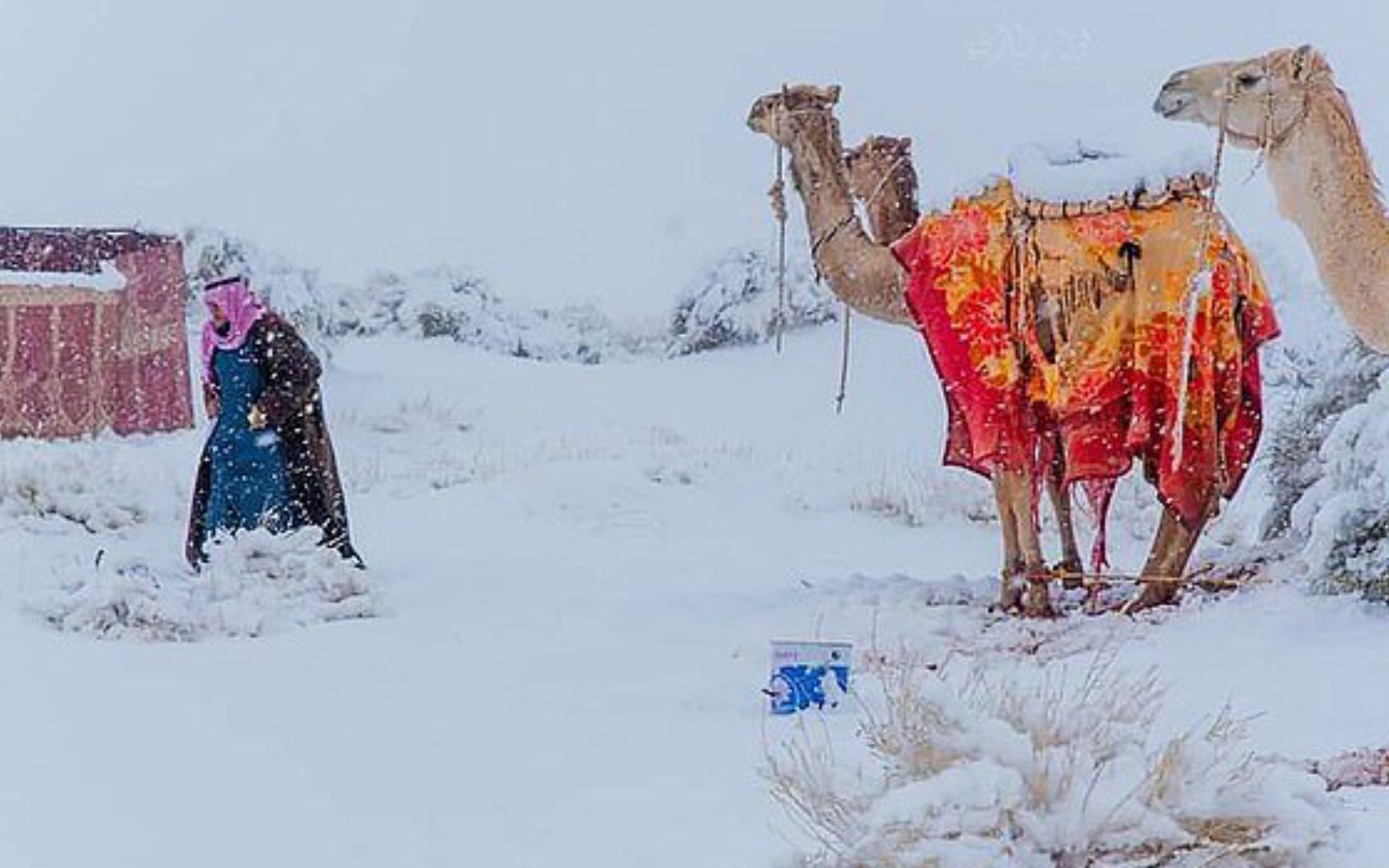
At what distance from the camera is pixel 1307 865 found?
173 cm

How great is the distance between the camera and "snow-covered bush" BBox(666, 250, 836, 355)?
3195 mm

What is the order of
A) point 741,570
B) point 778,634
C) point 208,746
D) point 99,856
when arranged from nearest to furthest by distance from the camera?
point 99,856
point 208,746
point 778,634
point 741,570

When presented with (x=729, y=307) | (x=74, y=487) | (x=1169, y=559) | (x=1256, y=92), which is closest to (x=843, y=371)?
(x=729, y=307)

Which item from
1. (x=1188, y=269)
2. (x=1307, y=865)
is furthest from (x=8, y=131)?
(x=1307, y=865)

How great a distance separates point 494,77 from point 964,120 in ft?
2.77

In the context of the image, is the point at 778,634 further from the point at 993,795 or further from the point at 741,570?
the point at 993,795

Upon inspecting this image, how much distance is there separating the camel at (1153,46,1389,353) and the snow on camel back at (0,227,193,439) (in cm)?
189

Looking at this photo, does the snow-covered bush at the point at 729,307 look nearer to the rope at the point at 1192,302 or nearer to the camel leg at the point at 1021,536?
the camel leg at the point at 1021,536

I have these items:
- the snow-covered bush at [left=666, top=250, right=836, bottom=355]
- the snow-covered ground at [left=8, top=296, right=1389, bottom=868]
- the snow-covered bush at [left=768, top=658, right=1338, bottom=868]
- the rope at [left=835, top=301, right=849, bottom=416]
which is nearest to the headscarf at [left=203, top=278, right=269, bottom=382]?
the snow-covered ground at [left=8, top=296, right=1389, bottom=868]

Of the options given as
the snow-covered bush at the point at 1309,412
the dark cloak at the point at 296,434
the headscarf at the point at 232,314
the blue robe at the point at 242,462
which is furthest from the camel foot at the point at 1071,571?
the headscarf at the point at 232,314

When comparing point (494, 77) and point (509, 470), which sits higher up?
point (494, 77)

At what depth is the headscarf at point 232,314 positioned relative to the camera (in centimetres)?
358

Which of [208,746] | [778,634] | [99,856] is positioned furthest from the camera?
[778,634]

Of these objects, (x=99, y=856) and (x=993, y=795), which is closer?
(x=993, y=795)
